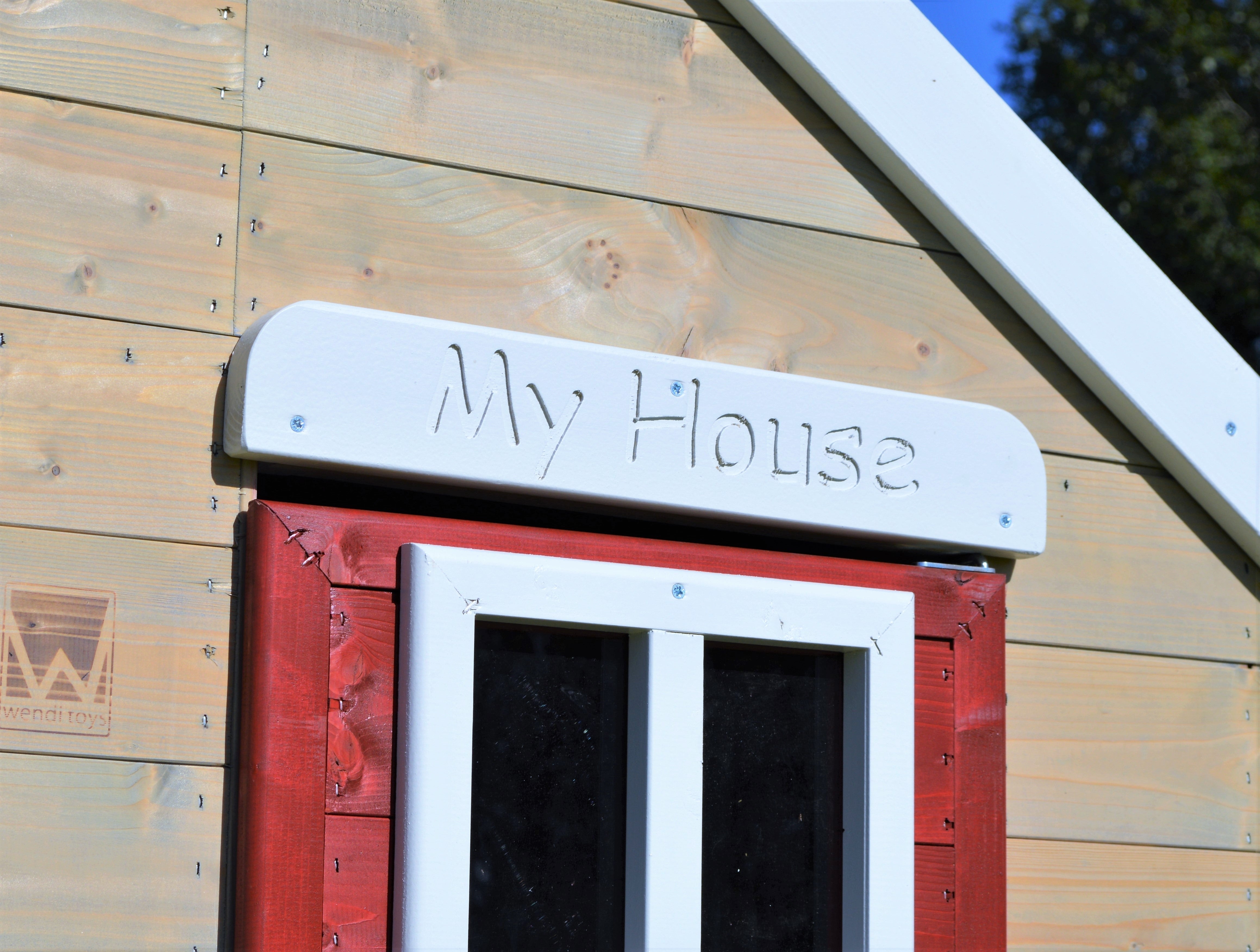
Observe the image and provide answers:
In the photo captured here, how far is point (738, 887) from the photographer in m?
1.60

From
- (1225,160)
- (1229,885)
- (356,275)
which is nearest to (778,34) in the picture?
(356,275)

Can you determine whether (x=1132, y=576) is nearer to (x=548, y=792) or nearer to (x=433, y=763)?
(x=548, y=792)

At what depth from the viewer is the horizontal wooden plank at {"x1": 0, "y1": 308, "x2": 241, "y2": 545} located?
1.36 meters

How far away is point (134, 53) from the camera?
1468 millimetres

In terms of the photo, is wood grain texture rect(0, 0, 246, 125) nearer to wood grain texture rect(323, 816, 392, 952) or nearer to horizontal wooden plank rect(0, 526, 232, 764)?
horizontal wooden plank rect(0, 526, 232, 764)

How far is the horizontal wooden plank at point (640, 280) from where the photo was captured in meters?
1.52

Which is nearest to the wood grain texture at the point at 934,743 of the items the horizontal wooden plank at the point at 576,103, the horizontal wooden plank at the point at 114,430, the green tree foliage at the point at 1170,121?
the horizontal wooden plank at the point at 576,103

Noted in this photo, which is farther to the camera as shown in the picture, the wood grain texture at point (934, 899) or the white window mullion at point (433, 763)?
the wood grain texture at point (934, 899)

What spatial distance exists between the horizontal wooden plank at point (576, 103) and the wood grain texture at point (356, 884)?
713mm

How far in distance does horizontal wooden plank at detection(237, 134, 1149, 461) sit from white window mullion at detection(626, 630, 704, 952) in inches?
14.5

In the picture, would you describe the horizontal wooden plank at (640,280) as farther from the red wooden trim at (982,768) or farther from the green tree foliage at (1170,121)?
the green tree foliage at (1170,121)

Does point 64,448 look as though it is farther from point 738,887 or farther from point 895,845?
point 895,845

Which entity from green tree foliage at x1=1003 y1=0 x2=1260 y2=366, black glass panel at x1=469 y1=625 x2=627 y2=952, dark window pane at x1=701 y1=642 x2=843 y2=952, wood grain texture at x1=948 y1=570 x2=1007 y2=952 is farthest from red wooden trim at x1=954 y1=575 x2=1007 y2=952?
green tree foliage at x1=1003 y1=0 x2=1260 y2=366

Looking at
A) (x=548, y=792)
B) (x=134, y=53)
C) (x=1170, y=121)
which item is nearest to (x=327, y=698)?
(x=548, y=792)
